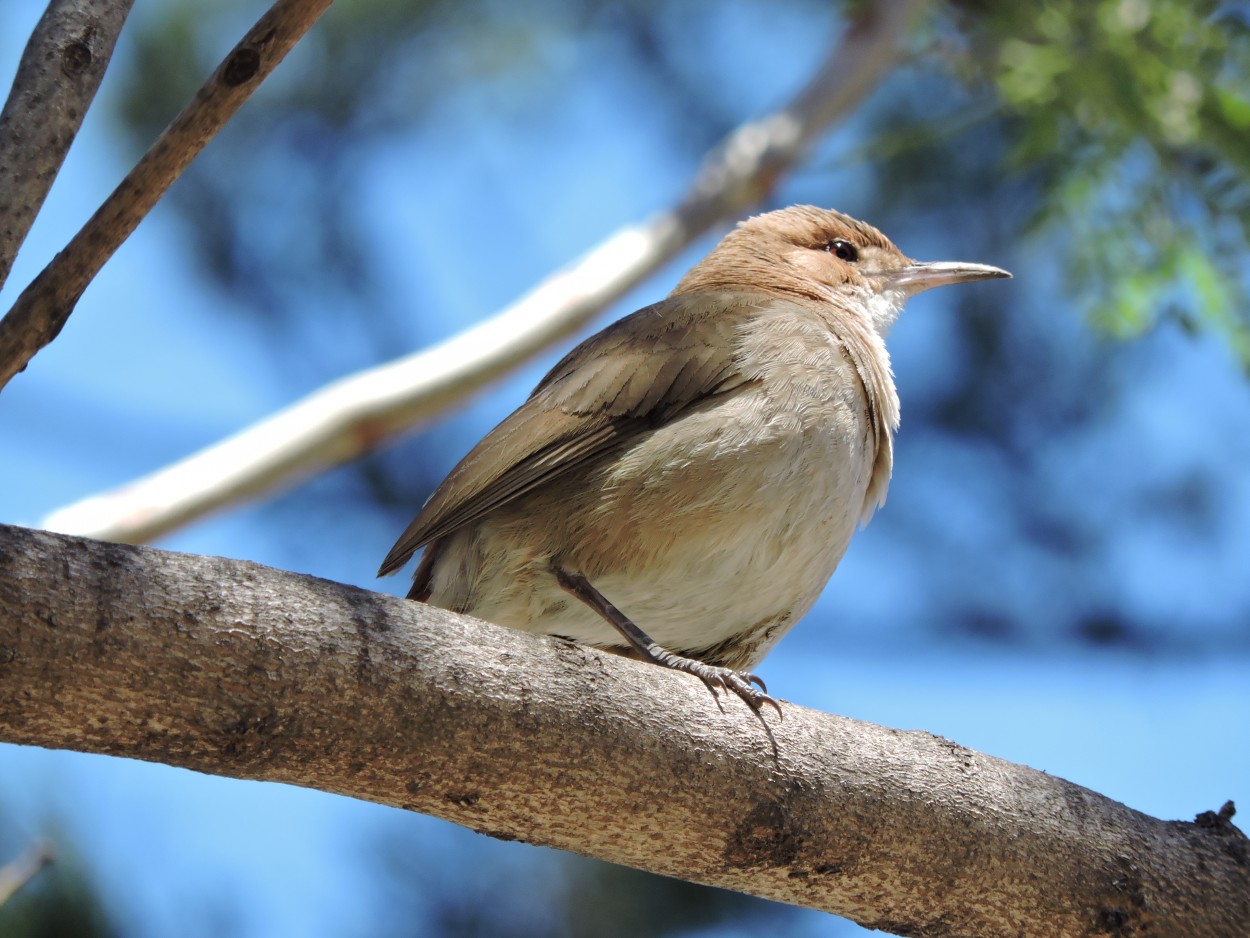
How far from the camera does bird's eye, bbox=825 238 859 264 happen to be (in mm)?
5699

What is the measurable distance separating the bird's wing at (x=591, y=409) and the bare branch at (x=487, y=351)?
2.27 meters

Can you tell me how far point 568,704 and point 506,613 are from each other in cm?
121

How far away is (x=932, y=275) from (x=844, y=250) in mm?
349

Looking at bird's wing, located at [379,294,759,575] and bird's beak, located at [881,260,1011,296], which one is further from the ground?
bird's beak, located at [881,260,1011,296]

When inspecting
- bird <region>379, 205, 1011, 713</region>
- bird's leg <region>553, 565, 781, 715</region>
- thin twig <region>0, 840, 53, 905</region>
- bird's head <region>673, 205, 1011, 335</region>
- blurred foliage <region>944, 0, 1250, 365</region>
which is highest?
blurred foliage <region>944, 0, 1250, 365</region>

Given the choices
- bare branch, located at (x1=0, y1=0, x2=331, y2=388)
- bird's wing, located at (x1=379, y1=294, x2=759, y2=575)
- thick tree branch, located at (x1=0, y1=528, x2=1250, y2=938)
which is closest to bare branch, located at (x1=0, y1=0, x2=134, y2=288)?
bare branch, located at (x1=0, y1=0, x2=331, y2=388)

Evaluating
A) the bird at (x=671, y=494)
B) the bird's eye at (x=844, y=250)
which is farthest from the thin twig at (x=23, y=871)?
the bird's eye at (x=844, y=250)

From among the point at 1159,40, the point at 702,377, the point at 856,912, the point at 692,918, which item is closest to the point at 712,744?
the point at 856,912

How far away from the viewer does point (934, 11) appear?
24.8 feet

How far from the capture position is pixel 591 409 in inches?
169

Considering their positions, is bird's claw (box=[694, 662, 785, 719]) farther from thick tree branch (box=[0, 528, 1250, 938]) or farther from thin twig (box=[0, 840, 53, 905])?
thin twig (box=[0, 840, 53, 905])

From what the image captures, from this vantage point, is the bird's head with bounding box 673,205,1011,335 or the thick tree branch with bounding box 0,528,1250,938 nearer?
the thick tree branch with bounding box 0,528,1250,938

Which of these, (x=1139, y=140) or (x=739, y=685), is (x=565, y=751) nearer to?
(x=739, y=685)

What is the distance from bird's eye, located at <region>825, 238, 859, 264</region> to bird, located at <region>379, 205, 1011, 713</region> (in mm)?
1114
